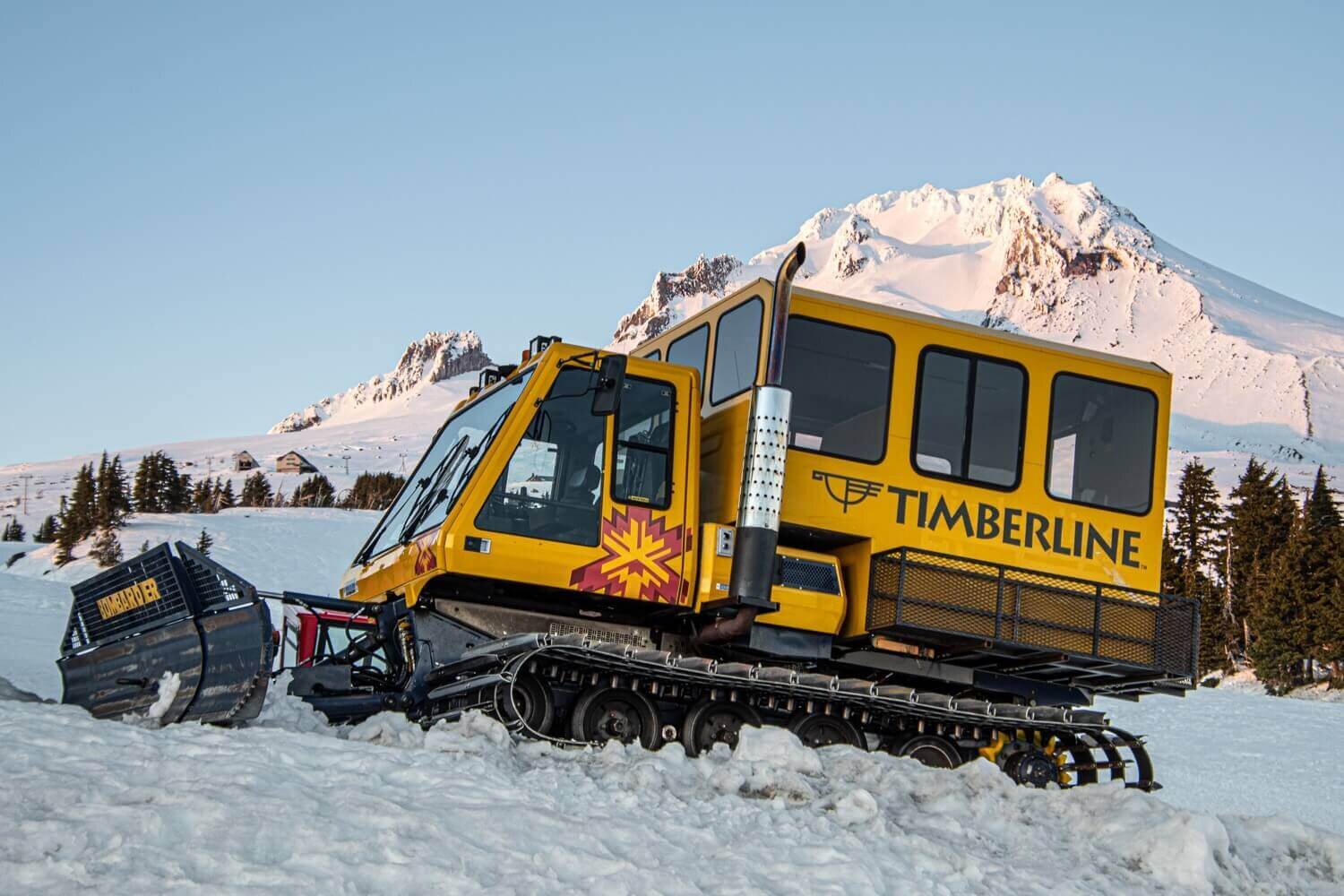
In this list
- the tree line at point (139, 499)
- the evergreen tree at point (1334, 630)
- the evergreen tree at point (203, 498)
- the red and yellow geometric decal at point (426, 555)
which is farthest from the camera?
the evergreen tree at point (203, 498)

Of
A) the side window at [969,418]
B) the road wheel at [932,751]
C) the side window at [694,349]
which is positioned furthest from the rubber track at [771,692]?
the side window at [694,349]

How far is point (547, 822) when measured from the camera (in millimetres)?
6941

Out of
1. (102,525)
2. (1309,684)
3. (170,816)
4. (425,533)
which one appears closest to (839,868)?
(170,816)

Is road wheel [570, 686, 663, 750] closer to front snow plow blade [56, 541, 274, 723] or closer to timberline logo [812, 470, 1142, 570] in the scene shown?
front snow plow blade [56, 541, 274, 723]

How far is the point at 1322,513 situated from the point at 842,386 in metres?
59.5

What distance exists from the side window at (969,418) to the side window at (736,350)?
148 cm

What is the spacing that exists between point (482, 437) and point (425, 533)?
86 cm

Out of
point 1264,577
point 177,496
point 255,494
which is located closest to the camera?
point 1264,577

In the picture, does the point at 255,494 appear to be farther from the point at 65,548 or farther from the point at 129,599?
the point at 129,599

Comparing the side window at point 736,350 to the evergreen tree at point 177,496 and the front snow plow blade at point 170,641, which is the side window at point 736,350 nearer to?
the front snow plow blade at point 170,641

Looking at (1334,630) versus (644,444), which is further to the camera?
(1334,630)

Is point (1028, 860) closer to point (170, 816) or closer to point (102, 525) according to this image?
point (170, 816)

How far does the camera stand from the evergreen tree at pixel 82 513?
64.5m

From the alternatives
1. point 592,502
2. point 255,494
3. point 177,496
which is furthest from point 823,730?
point 255,494
